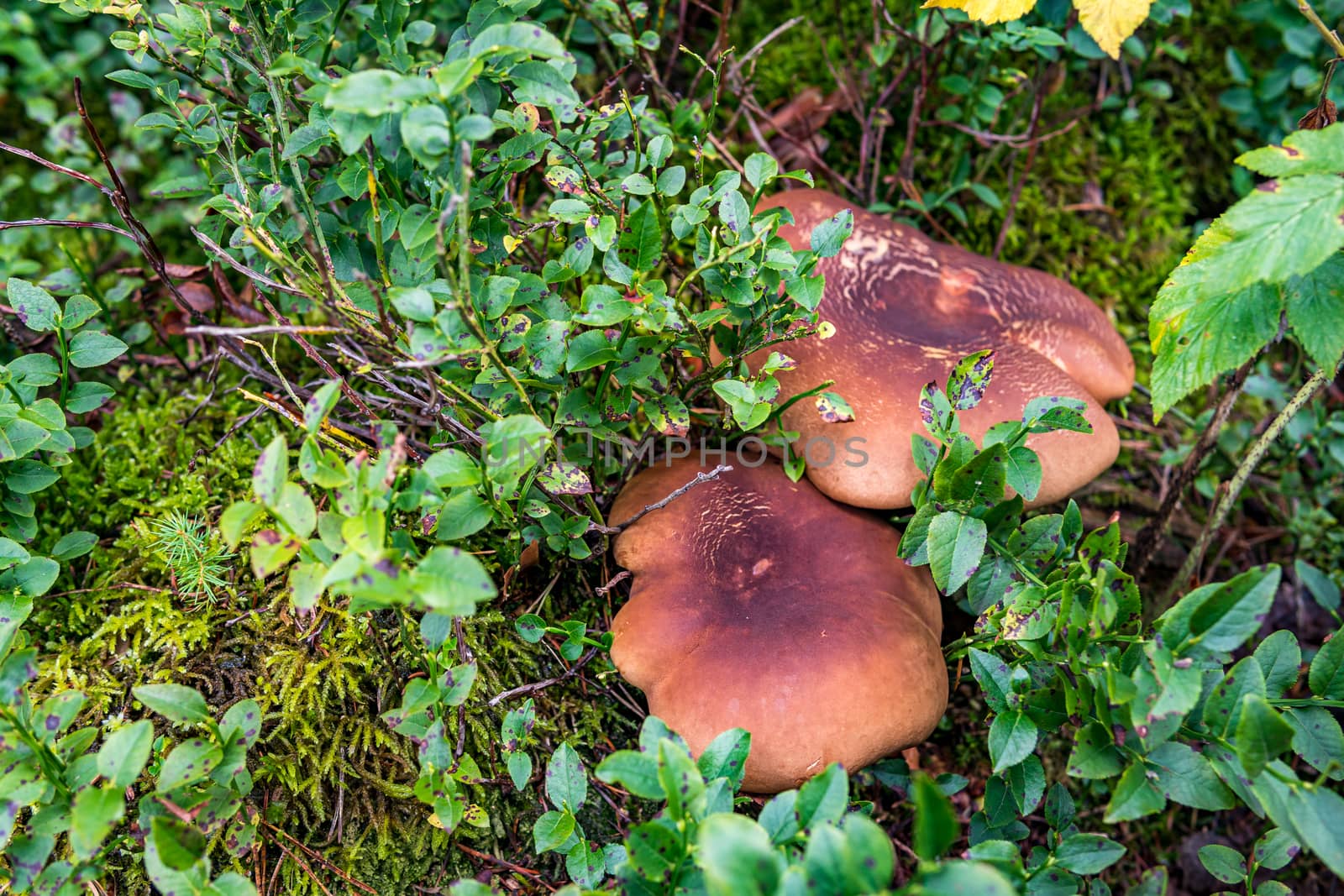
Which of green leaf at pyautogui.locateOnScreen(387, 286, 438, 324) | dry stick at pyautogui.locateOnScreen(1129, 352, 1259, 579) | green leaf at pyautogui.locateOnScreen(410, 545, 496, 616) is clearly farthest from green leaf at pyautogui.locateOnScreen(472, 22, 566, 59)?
dry stick at pyautogui.locateOnScreen(1129, 352, 1259, 579)

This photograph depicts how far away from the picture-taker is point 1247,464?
2.52 metres

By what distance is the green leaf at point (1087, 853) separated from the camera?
1.87 metres

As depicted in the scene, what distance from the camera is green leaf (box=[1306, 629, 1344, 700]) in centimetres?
179

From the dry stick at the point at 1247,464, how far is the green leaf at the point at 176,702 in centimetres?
256

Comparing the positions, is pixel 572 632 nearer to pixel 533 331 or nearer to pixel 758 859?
pixel 533 331

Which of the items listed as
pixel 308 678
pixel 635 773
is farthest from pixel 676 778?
pixel 308 678

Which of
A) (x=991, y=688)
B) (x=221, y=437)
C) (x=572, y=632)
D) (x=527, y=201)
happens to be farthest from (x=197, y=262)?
(x=991, y=688)

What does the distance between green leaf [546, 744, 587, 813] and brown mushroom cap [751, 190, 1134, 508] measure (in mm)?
1005

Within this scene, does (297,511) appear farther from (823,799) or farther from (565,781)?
(823,799)

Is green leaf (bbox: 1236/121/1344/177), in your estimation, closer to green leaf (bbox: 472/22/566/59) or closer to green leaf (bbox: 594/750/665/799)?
green leaf (bbox: 472/22/566/59)

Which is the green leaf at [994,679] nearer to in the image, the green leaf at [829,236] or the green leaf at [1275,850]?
the green leaf at [1275,850]

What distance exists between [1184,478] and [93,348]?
3.26m

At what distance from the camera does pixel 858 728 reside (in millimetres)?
2025

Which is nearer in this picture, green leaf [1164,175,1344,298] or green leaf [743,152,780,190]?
green leaf [1164,175,1344,298]
